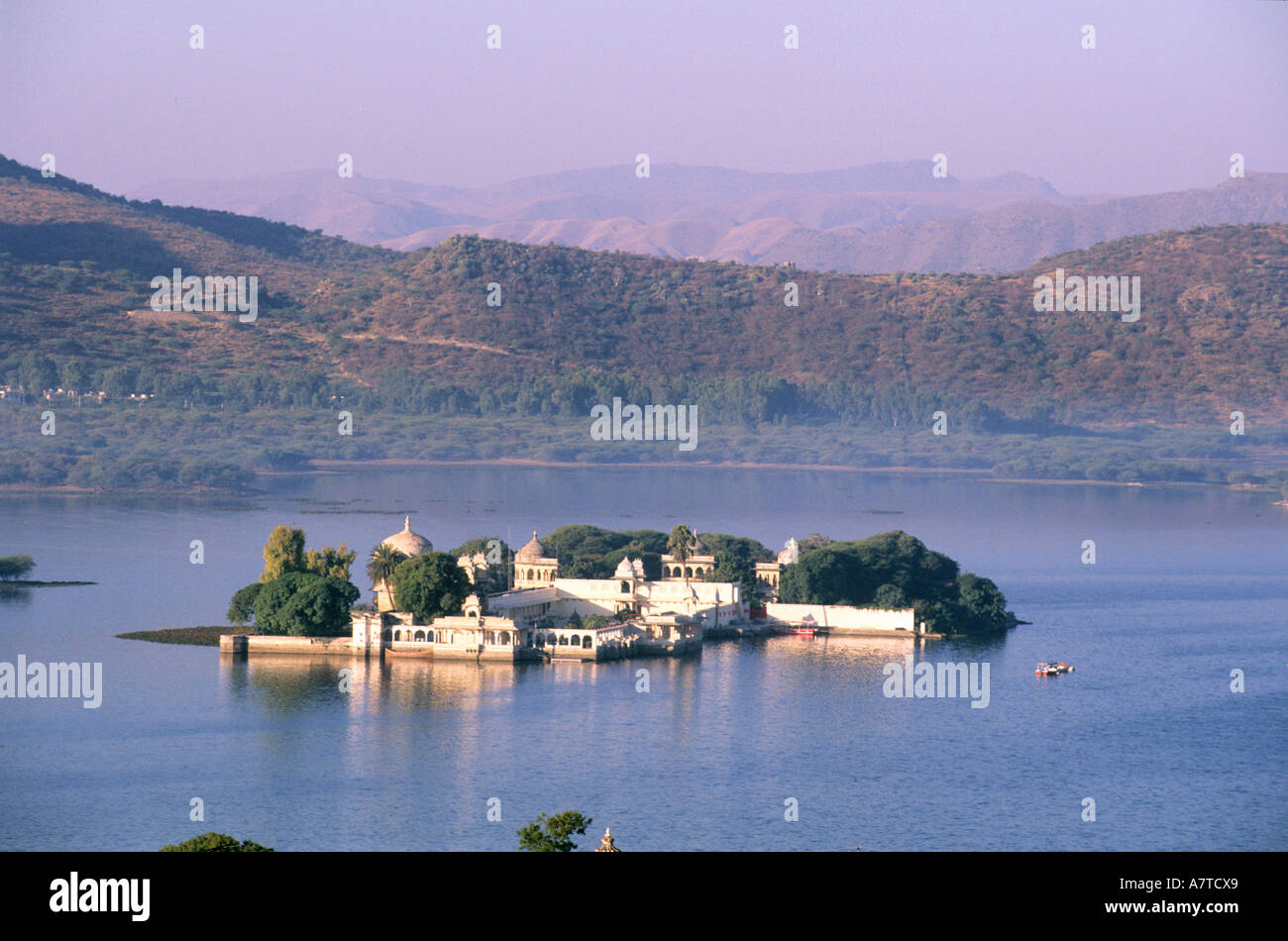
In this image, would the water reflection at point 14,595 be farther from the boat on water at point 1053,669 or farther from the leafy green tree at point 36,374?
the leafy green tree at point 36,374

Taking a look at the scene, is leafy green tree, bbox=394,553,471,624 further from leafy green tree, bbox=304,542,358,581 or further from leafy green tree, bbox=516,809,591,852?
leafy green tree, bbox=516,809,591,852

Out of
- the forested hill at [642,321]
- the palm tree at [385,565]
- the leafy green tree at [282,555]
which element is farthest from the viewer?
the forested hill at [642,321]

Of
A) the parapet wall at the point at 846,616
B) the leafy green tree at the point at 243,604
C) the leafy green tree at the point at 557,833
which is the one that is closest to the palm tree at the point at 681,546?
the parapet wall at the point at 846,616

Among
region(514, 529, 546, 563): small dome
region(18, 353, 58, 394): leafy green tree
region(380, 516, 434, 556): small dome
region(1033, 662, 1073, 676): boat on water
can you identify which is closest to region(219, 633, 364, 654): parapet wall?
region(380, 516, 434, 556): small dome

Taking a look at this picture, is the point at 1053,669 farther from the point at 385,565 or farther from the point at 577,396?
the point at 577,396

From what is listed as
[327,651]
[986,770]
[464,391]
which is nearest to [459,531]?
[327,651]

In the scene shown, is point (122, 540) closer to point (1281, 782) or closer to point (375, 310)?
point (1281, 782)
